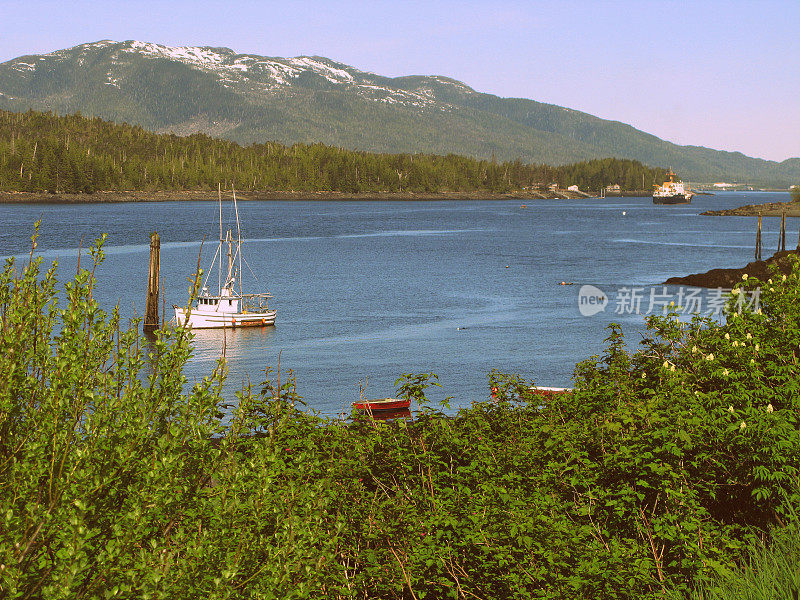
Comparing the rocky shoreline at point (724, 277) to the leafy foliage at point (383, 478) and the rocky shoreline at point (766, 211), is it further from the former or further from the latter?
the rocky shoreline at point (766, 211)

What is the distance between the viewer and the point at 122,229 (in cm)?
11538

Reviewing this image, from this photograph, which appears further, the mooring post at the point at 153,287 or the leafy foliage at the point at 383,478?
the mooring post at the point at 153,287

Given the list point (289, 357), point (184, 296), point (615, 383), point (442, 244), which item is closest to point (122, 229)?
point (442, 244)

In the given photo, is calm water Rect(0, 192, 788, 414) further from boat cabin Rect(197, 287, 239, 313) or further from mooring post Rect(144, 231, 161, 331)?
mooring post Rect(144, 231, 161, 331)

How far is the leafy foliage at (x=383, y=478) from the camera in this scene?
5.33 meters

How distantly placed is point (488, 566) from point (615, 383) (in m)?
4.85

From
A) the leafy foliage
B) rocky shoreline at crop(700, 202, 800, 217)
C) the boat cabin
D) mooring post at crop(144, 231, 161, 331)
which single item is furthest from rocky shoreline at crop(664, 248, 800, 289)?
rocky shoreline at crop(700, 202, 800, 217)

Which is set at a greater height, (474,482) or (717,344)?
(717,344)

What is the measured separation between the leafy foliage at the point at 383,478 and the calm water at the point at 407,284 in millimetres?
990

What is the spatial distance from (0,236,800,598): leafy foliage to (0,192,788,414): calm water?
39.0 inches

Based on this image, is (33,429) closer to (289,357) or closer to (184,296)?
(289,357)

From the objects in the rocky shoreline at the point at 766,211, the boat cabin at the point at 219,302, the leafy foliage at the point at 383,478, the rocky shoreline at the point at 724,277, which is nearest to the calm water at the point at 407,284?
the leafy foliage at the point at 383,478

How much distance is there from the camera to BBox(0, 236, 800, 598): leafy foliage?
533 cm

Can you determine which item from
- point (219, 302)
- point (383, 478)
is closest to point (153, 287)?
point (219, 302)
